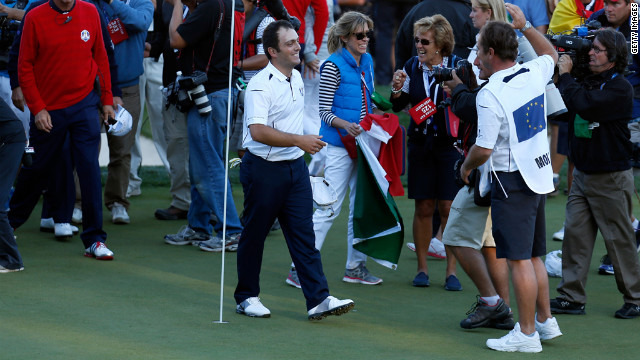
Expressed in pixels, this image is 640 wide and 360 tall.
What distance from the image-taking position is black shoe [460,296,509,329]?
6.29 meters

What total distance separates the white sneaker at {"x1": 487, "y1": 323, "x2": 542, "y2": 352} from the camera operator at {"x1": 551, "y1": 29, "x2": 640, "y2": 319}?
1.14 metres

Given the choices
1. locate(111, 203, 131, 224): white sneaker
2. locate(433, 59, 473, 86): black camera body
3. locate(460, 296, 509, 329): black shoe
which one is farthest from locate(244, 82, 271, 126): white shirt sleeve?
locate(111, 203, 131, 224): white sneaker

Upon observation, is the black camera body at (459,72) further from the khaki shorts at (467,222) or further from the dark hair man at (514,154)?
the khaki shorts at (467,222)

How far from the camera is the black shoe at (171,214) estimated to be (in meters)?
9.96

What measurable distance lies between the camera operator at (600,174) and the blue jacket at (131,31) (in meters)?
4.24

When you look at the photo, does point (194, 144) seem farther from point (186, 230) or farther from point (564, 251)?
point (564, 251)

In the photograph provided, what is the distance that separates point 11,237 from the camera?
7.41 m

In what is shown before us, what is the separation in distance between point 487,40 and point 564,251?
6.51ft

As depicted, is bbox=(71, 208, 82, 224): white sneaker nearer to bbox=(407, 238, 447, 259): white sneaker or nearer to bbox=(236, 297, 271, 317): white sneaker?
bbox=(407, 238, 447, 259): white sneaker

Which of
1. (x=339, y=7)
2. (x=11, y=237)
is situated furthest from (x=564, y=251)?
(x=339, y=7)

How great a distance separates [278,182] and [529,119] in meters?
1.65

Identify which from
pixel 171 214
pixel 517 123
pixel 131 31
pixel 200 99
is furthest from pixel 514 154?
pixel 171 214

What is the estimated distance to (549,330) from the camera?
596 centimetres

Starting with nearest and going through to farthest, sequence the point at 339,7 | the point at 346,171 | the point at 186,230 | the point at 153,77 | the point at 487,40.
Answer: the point at 487,40 < the point at 346,171 < the point at 186,230 < the point at 153,77 < the point at 339,7
